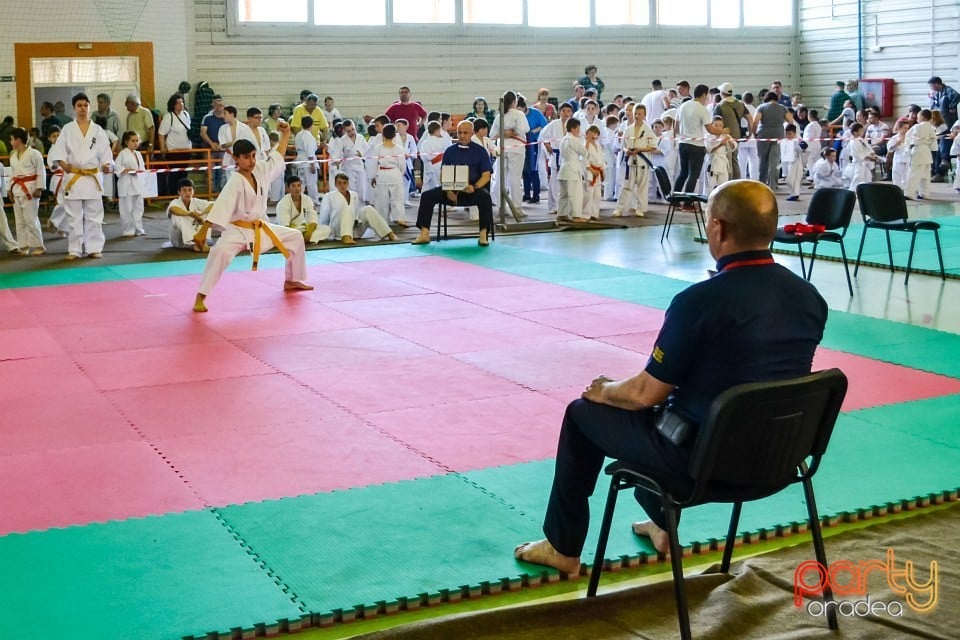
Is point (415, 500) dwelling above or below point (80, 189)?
below

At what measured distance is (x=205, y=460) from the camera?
204 inches

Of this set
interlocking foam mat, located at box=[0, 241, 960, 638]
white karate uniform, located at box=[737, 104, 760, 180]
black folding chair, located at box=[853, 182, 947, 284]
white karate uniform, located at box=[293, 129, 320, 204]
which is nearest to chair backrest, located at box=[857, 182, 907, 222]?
black folding chair, located at box=[853, 182, 947, 284]

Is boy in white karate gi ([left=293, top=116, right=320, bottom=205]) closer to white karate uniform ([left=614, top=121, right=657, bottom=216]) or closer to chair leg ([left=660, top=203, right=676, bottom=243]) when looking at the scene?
white karate uniform ([left=614, top=121, right=657, bottom=216])

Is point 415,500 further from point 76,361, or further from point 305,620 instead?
point 76,361

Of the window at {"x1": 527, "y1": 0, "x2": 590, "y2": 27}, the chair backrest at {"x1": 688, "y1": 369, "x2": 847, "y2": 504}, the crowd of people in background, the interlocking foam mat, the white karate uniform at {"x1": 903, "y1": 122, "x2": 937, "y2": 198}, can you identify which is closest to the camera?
the chair backrest at {"x1": 688, "y1": 369, "x2": 847, "y2": 504}

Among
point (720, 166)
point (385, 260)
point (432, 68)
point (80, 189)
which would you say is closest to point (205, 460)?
point (385, 260)

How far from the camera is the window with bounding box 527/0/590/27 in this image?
2225cm

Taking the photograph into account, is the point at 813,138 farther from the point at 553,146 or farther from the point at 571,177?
the point at 571,177

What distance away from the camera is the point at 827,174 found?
1752 centimetres

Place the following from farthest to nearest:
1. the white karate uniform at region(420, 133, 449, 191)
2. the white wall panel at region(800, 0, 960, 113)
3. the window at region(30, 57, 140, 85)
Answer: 1. the white wall panel at region(800, 0, 960, 113)
2. the window at region(30, 57, 140, 85)
3. the white karate uniform at region(420, 133, 449, 191)

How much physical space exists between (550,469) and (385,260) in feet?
22.5

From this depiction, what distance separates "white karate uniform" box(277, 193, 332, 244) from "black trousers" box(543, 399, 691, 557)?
9738 mm

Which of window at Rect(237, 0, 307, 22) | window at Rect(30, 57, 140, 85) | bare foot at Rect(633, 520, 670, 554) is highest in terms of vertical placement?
window at Rect(237, 0, 307, 22)

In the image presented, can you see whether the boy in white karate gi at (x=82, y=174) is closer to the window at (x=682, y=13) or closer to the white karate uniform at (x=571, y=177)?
the white karate uniform at (x=571, y=177)
